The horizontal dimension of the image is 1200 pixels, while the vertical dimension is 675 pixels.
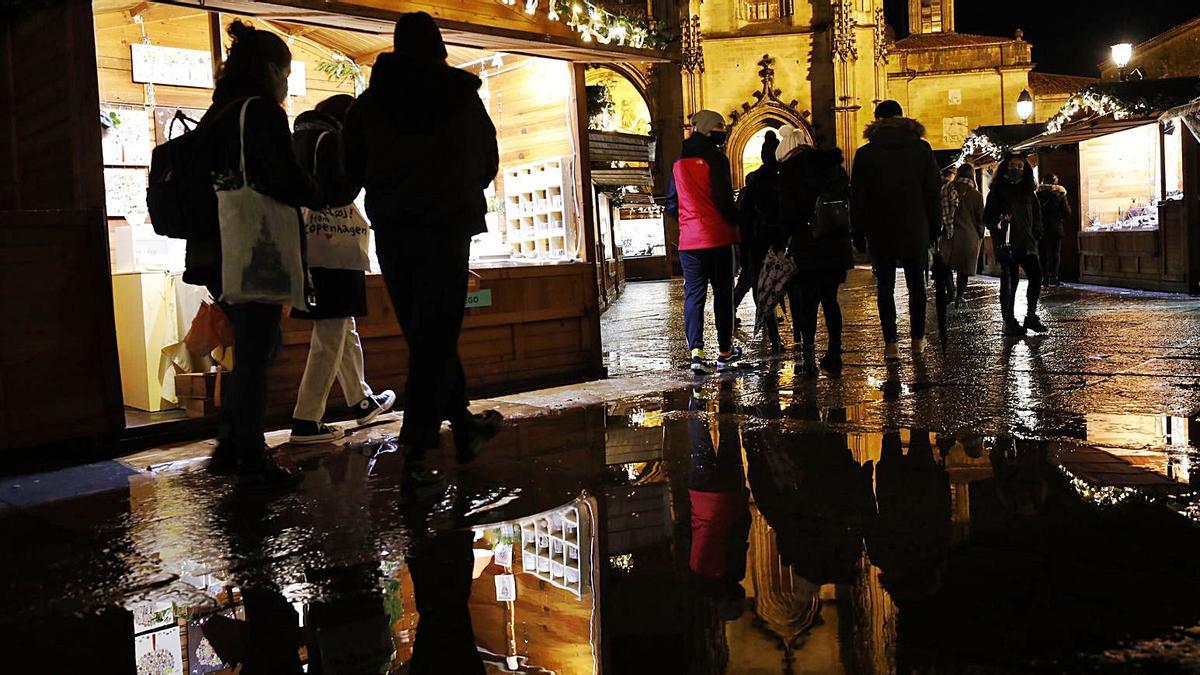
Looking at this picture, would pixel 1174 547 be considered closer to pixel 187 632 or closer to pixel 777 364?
pixel 187 632

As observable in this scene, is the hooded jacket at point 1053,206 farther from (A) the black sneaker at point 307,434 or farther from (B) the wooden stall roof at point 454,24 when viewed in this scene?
(A) the black sneaker at point 307,434

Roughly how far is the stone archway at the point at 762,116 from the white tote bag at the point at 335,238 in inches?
1299

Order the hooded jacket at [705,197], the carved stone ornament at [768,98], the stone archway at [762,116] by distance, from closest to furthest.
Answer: the hooded jacket at [705,197] < the stone archway at [762,116] < the carved stone ornament at [768,98]

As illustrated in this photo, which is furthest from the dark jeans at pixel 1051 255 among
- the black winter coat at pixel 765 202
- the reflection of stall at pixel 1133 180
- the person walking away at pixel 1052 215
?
the black winter coat at pixel 765 202

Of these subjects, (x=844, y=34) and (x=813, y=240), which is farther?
(x=844, y=34)

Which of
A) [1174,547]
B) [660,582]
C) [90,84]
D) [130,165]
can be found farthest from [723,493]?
[130,165]

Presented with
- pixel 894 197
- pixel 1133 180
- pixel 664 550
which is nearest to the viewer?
pixel 664 550

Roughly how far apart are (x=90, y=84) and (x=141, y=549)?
3093mm

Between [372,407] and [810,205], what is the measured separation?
3590 millimetres

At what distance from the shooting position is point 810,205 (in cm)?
785

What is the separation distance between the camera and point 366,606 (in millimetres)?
2969

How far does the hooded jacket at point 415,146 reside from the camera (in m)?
4.36

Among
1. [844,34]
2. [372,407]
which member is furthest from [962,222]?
[844,34]

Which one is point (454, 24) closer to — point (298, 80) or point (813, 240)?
point (298, 80)
